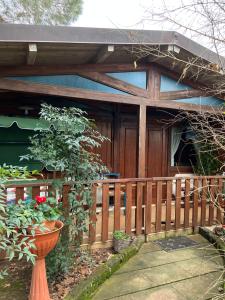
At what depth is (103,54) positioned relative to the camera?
12.7 ft

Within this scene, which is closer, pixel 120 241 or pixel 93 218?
pixel 93 218

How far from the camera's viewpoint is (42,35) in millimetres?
3146

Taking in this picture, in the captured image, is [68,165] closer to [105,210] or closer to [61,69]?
[105,210]

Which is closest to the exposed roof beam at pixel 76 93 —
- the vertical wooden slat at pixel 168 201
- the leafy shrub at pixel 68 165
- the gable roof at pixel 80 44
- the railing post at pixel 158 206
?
the gable roof at pixel 80 44

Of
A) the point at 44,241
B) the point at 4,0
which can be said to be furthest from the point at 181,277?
the point at 4,0

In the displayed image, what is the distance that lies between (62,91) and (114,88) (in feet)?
3.01

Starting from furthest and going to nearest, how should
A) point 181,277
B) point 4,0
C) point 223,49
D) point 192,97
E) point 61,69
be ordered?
point 4,0, point 192,97, point 61,69, point 181,277, point 223,49

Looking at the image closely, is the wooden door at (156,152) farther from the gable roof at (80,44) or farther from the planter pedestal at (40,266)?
the planter pedestal at (40,266)

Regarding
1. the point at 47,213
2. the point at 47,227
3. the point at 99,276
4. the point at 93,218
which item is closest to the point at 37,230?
the point at 47,227

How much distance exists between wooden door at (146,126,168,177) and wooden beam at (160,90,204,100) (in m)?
1.82

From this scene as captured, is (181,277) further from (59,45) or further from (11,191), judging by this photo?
(59,45)

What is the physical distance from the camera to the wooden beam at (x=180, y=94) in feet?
15.7

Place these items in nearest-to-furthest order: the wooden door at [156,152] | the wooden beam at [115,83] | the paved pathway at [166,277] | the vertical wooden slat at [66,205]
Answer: the paved pathway at [166,277]
the vertical wooden slat at [66,205]
the wooden beam at [115,83]
the wooden door at [156,152]

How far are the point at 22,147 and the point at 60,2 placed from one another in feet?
32.1
